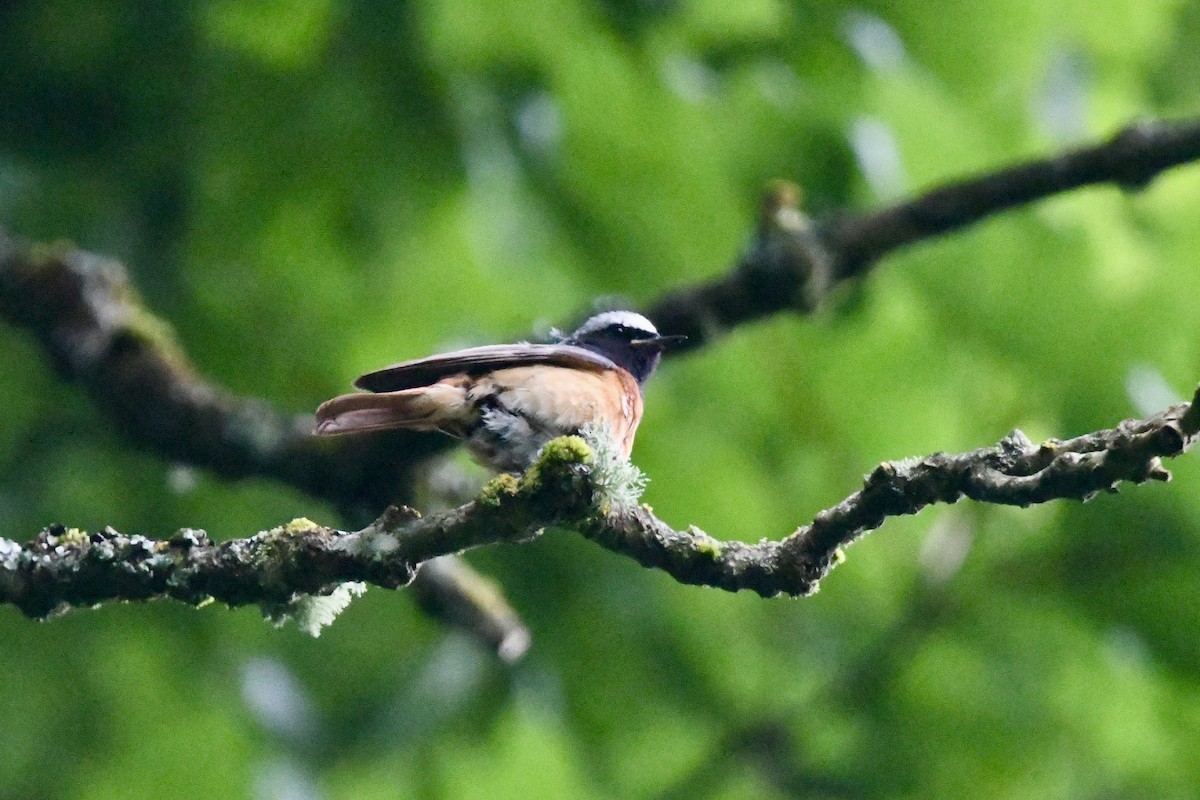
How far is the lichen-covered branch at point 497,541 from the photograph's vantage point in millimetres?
2551

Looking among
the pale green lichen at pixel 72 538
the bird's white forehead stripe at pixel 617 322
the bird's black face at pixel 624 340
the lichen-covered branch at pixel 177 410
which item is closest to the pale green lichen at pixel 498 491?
the pale green lichen at pixel 72 538

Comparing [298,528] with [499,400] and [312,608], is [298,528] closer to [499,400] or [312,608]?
[312,608]

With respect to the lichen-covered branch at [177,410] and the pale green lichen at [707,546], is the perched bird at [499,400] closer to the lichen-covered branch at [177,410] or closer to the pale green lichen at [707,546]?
the lichen-covered branch at [177,410]

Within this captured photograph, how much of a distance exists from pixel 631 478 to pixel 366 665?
2.79 m

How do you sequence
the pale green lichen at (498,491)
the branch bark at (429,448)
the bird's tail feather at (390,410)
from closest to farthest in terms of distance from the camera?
the branch bark at (429,448)
the pale green lichen at (498,491)
the bird's tail feather at (390,410)

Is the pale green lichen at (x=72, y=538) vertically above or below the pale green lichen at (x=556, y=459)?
below

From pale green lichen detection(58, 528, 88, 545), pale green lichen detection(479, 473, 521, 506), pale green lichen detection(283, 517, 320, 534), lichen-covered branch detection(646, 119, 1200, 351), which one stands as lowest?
pale green lichen detection(58, 528, 88, 545)

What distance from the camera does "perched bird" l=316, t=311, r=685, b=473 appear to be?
12.2 feet

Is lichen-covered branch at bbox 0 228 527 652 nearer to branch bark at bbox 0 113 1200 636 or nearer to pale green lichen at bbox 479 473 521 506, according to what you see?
branch bark at bbox 0 113 1200 636

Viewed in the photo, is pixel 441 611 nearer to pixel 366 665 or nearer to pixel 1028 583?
pixel 366 665

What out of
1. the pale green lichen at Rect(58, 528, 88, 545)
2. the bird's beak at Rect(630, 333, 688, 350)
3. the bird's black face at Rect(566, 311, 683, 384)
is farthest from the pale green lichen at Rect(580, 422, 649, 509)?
the bird's black face at Rect(566, 311, 683, 384)

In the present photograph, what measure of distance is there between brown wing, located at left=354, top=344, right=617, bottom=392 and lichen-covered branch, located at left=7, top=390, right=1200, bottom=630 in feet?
3.13

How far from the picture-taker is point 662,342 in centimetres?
473

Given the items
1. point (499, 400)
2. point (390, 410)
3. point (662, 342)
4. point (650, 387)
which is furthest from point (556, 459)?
point (650, 387)
